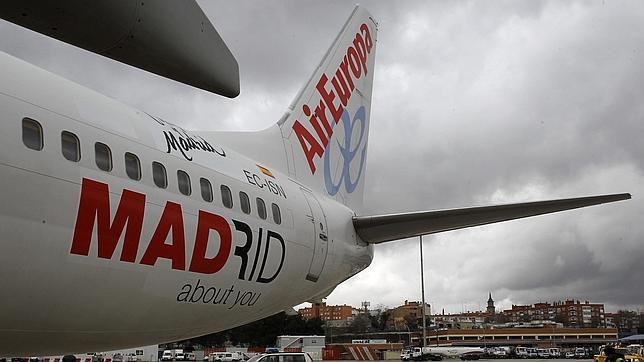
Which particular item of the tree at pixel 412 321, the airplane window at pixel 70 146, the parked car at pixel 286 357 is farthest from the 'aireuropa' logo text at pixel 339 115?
the tree at pixel 412 321

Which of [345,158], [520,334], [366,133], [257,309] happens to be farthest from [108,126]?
[520,334]

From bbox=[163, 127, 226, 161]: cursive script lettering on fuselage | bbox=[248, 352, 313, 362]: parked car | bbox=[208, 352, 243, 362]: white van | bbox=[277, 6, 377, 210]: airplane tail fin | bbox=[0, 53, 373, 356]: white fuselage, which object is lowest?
bbox=[208, 352, 243, 362]: white van

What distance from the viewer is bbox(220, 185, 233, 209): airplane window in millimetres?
8086

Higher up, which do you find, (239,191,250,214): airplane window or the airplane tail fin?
the airplane tail fin

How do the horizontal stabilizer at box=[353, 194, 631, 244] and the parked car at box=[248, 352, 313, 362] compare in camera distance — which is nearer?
the horizontal stabilizer at box=[353, 194, 631, 244]

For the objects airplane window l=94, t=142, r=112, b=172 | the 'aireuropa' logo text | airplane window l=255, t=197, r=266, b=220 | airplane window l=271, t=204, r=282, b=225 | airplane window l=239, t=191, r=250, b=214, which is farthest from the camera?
the 'aireuropa' logo text

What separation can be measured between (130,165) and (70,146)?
2.49 ft

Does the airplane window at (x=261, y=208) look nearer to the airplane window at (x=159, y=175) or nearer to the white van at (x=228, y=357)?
the airplane window at (x=159, y=175)

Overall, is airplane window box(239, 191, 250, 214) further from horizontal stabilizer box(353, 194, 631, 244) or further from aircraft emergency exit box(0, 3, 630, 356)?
horizontal stabilizer box(353, 194, 631, 244)

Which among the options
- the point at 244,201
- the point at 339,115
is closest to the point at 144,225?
the point at 244,201

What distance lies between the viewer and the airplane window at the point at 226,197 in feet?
26.5

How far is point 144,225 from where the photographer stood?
21.6ft

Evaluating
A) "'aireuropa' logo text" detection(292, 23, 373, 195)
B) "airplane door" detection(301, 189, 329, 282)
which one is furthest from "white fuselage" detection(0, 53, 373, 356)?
"'aireuropa' logo text" detection(292, 23, 373, 195)

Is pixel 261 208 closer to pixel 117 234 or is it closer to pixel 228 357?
pixel 117 234
